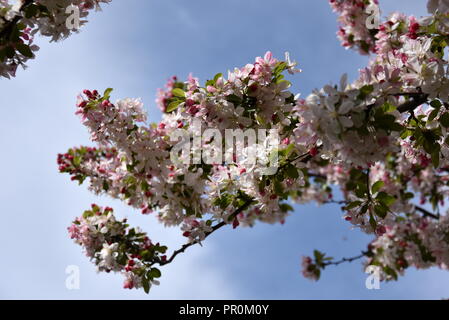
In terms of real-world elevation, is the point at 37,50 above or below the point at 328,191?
below

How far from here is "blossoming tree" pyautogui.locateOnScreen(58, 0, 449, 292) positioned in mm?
1798

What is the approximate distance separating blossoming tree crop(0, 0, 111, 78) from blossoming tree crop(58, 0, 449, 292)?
27.6 inches

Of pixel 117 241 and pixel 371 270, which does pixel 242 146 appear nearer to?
pixel 117 241

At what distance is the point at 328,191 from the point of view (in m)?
8.15

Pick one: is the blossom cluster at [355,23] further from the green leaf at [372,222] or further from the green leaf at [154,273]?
the green leaf at [154,273]

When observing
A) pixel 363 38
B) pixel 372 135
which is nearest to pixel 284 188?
pixel 372 135

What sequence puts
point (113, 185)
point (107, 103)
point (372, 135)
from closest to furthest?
point (372, 135)
point (107, 103)
point (113, 185)

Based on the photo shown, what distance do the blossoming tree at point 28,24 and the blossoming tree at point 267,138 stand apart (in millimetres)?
702

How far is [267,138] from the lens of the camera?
2402 millimetres

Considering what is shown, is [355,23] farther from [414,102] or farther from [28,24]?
[28,24]

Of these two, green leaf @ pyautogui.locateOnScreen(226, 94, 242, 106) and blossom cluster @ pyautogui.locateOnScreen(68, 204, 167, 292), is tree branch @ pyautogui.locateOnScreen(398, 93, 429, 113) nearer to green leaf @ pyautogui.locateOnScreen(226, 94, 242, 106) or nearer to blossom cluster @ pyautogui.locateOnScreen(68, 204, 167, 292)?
green leaf @ pyautogui.locateOnScreen(226, 94, 242, 106)

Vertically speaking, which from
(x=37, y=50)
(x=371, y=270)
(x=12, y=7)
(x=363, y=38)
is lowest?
(x=371, y=270)

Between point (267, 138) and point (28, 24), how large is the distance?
158 cm

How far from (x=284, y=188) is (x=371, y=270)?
3.81 m
